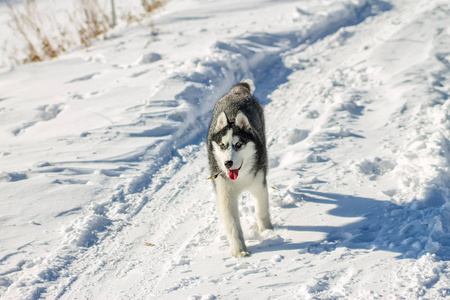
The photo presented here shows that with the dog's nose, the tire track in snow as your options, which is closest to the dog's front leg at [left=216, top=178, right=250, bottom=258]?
the dog's nose

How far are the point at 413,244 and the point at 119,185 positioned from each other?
306cm

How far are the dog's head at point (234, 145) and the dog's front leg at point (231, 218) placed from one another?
0.19 m

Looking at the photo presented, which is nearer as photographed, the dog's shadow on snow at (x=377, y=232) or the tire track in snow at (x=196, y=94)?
the dog's shadow on snow at (x=377, y=232)

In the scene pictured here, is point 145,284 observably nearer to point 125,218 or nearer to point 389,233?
point 125,218

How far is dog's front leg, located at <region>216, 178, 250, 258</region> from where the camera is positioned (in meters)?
3.68

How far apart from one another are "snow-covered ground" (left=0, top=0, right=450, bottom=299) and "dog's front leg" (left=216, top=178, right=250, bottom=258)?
0.11 meters

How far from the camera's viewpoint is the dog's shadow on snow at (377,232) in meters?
3.41

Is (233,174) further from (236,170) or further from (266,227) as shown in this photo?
(266,227)

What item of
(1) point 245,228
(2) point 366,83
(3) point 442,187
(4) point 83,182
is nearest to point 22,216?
(4) point 83,182

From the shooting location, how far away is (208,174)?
5.21 metres

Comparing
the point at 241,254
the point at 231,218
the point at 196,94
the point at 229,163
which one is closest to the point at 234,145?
the point at 229,163

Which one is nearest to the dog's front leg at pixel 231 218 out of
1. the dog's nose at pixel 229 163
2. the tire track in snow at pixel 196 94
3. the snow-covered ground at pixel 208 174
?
the snow-covered ground at pixel 208 174

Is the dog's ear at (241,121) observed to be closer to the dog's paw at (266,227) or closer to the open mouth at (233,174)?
the open mouth at (233,174)

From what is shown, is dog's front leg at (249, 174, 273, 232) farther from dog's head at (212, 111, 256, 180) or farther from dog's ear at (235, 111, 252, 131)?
dog's ear at (235, 111, 252, 131)
